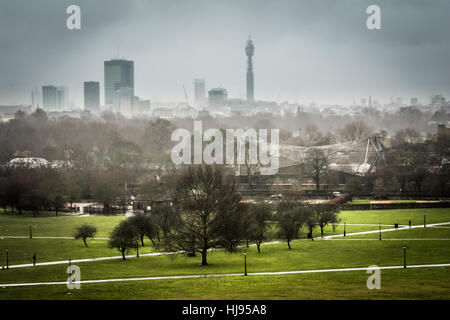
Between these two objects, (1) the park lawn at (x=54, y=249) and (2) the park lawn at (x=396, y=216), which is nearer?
(1) the park lawn at (x=54, y=249)

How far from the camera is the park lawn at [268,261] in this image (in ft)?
163

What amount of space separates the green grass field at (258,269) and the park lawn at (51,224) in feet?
0.63

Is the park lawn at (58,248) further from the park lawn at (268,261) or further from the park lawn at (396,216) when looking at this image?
the park lawn at (396,216)

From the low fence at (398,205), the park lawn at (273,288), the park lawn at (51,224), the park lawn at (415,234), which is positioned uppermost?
the low fence at (398,205)

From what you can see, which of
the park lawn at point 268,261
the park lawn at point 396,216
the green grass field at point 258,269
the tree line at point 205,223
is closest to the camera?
the green grass field at point 258,269

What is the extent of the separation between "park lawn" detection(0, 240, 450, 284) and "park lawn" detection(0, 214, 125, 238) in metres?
15.5

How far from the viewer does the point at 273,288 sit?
42.0m

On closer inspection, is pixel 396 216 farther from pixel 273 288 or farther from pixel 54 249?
pixel 273 288

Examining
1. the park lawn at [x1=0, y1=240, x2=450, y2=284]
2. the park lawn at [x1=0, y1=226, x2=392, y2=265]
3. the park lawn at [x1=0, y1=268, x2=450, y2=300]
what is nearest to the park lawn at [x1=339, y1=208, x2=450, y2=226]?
the park lawn at [x1=0, y1=226, x2=392, y2=265]

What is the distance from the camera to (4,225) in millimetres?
76000

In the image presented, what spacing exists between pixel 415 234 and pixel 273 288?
25015 millimetres

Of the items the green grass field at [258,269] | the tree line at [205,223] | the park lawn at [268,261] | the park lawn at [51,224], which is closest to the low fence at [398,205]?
the green grass field at [258,269]

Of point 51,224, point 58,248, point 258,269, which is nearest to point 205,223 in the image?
point 258,269

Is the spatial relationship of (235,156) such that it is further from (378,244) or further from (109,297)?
(109,297)
